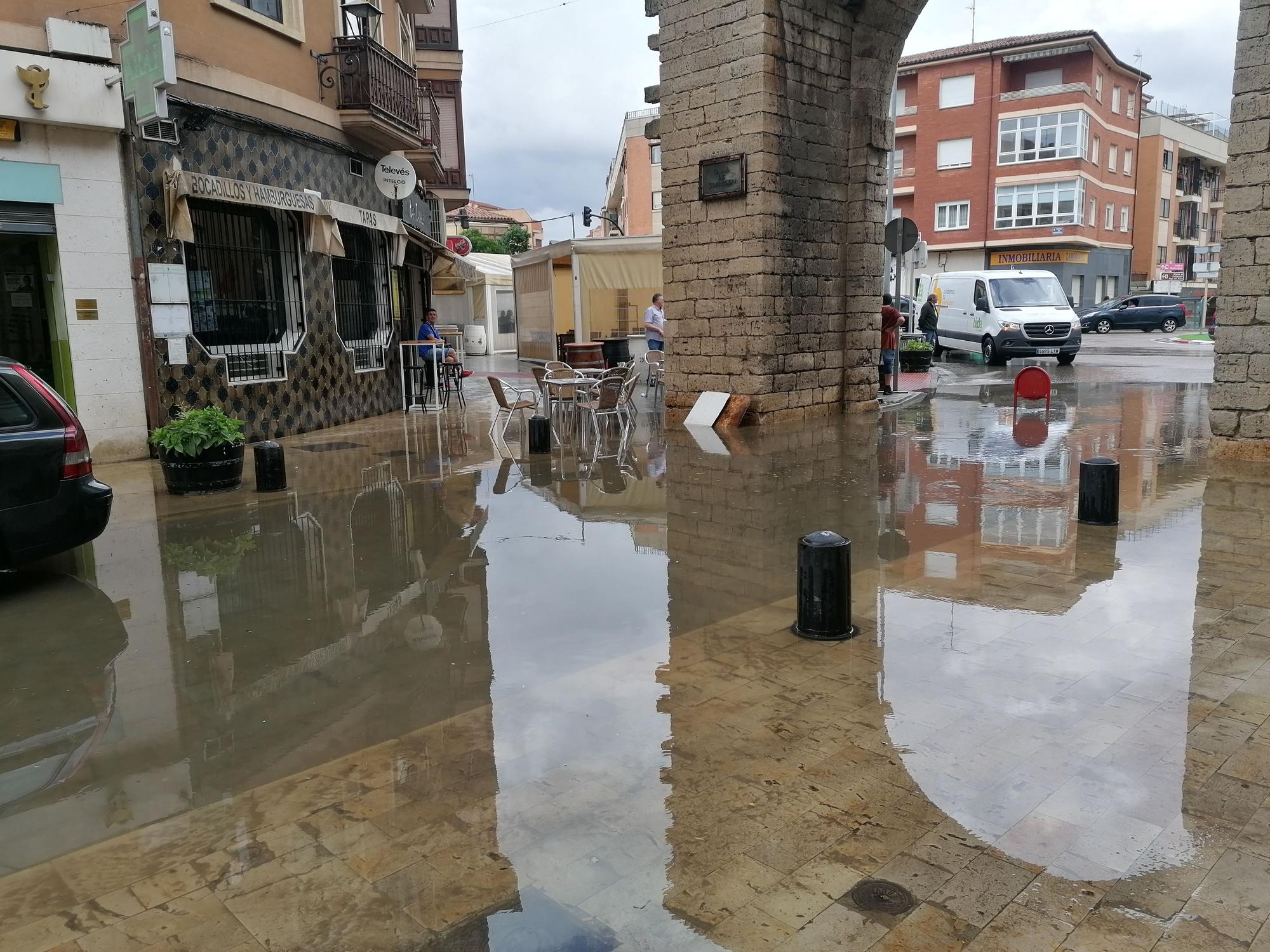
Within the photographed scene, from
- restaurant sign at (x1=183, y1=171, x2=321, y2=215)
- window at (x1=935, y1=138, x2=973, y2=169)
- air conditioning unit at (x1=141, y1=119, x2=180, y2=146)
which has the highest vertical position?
window at (x1=935, y1=138, x2=973, y2=169)

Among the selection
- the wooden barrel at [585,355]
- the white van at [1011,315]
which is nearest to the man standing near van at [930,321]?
the white van at [1011,315]

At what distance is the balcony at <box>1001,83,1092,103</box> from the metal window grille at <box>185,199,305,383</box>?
3879 cm

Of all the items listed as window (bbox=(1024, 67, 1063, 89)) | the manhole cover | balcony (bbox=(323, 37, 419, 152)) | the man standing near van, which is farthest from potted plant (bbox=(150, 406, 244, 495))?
window (bbox=(1024, 67, 1063, 89))

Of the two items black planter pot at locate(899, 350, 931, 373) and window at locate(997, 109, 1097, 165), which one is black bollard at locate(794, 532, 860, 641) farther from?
window at locate(997, 109, 1097, 165)

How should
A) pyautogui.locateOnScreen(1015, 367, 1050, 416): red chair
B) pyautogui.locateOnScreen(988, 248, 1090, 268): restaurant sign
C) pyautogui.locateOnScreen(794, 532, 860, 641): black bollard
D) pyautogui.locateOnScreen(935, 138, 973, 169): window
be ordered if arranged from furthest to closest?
pyautogui.locateOnScreen(935, 138, 973, 169): window
pyautogui.locateOnScreen(988, 248, 1090, 268): restaurant sign
pyautogui.locateOnScreen(1015, 367, 1050, 416): red chair
pyautogui.locateOnScreen(794, 532, 860, 641): black bollard

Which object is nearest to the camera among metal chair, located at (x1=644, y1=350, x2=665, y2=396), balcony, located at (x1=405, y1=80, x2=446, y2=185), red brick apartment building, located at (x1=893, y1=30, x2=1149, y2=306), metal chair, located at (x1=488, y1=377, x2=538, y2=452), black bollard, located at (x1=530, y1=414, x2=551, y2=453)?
black bollard, located at (x1=530, y1=414, x2=551, y2=453)

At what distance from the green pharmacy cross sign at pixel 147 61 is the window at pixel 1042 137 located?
40.5 meters

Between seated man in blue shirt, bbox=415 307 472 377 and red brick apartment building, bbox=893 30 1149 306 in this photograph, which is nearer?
seated man in blue shirt, bbox=415 307 472 377

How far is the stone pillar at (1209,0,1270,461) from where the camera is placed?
8.76 meters

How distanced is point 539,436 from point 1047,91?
39540 mm

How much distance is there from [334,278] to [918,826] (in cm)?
1238

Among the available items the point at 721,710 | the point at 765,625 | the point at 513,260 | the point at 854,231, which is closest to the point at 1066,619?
the point at 765,625

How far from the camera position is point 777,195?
1205 cm

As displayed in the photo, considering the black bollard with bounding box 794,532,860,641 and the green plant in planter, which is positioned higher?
the green plant in planter
